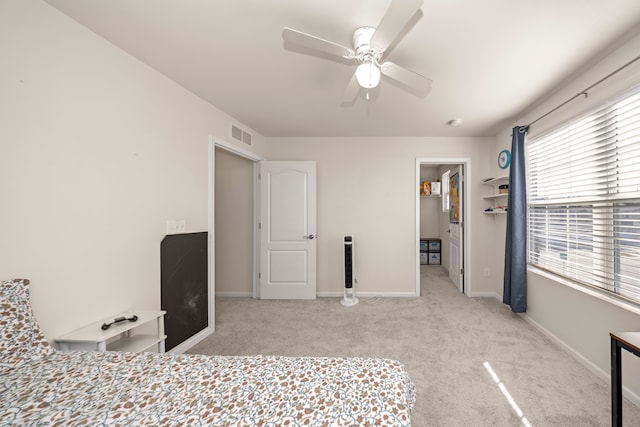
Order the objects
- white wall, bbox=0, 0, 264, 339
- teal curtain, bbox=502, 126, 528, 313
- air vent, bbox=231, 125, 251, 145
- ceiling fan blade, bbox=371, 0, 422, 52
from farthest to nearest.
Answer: air vent, bbox=231, 125, 251, 145 → teal curtain, bbox=502, 126, 528, 313 → white wall, bbox=0, 0, 264, 339 → ceiling fan blade, bbox=371, 0, 422, 52

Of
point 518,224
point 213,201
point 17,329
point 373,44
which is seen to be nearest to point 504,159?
point 518,224

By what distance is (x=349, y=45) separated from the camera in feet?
5.57

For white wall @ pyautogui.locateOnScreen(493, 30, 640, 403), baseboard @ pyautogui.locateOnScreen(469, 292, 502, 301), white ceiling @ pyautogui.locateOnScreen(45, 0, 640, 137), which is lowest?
baseboard @ pyautogui.locateOnScreen(469, 292, 502, 301)

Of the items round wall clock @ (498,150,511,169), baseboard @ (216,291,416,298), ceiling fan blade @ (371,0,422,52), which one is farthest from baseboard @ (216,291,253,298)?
round wall clock @ (498,150,511,169)

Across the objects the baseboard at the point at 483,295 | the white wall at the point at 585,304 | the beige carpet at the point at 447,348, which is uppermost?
the white wall at the point at 585,304

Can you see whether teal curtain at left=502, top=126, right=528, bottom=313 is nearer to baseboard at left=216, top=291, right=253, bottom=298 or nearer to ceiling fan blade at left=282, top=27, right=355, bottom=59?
ceiling fan blade at left=282, top=27, right=355, bottom=59

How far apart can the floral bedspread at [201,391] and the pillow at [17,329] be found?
0.05 metres

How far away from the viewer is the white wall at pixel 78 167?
1.26 meters

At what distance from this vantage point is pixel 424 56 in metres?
1.83

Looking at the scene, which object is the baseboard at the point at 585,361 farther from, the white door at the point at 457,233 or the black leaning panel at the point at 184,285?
the black leaning panel at the point at 184,285

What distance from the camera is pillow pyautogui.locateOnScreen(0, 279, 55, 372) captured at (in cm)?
108

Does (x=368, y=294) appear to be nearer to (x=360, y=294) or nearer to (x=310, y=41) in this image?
(x=360, y=294)

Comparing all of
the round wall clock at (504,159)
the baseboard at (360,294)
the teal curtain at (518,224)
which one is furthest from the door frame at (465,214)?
the teal curtain at (518,224)

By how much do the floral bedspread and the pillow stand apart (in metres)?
0.05
